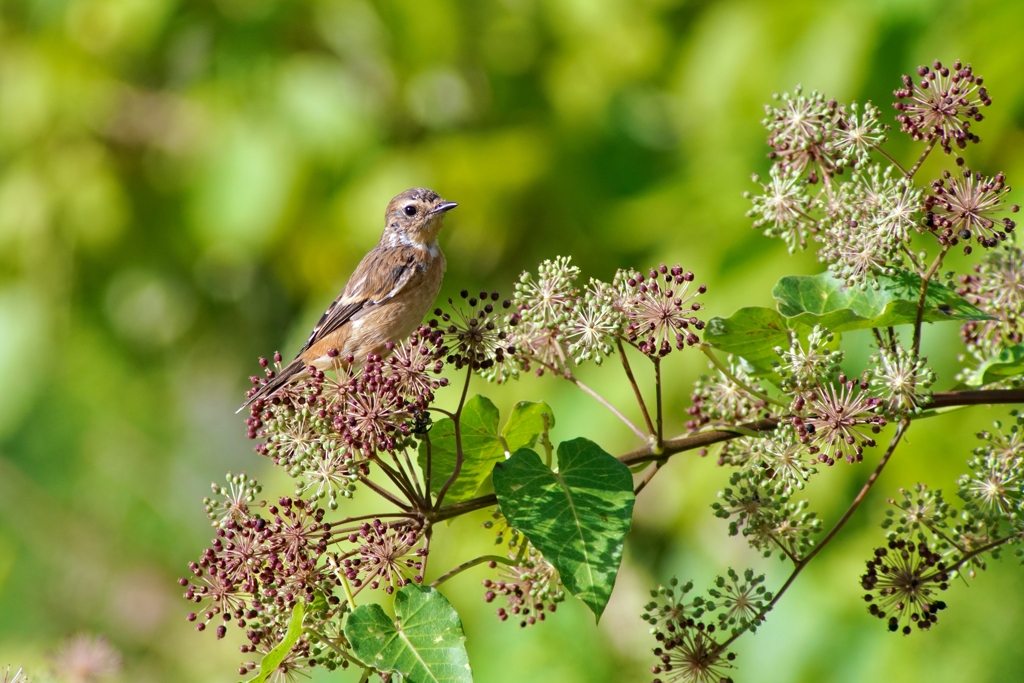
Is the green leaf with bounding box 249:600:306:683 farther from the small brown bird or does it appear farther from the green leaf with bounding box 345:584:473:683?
the small brown bird

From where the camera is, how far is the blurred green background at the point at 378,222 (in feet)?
18.6

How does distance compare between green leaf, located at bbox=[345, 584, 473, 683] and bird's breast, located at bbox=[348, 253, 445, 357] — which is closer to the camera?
green leaf, located at bbox=[345, 584, 473, 683]

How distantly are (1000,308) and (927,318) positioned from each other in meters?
0.44

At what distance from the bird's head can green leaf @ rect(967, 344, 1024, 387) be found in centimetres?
278

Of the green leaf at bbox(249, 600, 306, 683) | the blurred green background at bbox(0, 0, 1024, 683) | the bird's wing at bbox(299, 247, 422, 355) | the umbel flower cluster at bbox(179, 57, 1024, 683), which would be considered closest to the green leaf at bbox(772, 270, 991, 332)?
the umbel flower cluster at bbox(179, 57, 1024, 683)

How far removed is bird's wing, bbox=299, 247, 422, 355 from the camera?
4.67 m

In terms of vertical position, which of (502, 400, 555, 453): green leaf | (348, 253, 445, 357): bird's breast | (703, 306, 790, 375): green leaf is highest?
(348, 253, 445, 357): bird's breast

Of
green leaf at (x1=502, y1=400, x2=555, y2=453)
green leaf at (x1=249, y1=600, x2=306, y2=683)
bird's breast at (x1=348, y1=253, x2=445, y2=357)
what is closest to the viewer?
green leaf at (x1=249, y1=600, x2=306, y2=683)

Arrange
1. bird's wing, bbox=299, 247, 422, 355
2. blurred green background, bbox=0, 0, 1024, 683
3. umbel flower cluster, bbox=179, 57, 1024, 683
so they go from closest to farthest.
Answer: umbel flower cluster, bbox=179, 57, 1024, 683, bird's wing, bbox=299, 247, 422, 355, blurred green background, bbox=0, 0, 1024, 683

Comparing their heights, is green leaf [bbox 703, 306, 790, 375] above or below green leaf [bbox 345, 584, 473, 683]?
above

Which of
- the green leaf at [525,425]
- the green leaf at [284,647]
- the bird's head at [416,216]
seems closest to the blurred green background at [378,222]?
the bird's head at [416,216]

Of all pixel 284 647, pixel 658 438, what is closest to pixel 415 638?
pixel 284 647

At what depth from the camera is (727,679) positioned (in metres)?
2.47

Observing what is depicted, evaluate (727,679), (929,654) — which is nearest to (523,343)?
(727,679)
